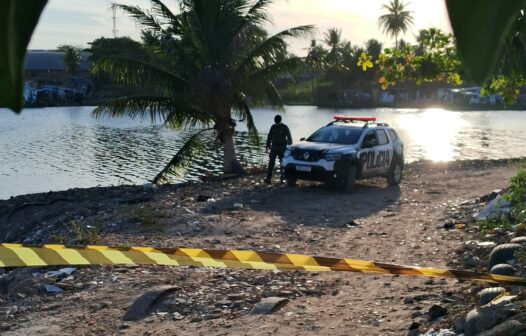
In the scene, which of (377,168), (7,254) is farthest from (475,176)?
(7,254)

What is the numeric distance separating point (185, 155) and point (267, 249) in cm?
1211

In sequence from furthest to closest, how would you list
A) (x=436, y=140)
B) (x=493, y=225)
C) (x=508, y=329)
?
(x=436, y=140) → (x=493, y=225) → (x=508, y=329)

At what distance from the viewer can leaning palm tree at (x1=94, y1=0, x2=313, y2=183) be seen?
20156 mm

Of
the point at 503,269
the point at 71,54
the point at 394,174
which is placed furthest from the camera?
the point at 394,174

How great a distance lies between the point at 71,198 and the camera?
19.0 metres

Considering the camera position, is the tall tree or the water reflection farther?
the water reflection

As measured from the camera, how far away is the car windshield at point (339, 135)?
1716 cm

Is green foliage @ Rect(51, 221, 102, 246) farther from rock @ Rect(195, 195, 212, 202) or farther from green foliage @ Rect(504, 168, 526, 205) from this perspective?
green foliage @ Rect(504, 168, 526, 205)

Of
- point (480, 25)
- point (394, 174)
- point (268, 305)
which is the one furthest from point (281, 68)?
point (480, 25)

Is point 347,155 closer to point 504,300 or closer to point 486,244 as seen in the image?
point 486,244

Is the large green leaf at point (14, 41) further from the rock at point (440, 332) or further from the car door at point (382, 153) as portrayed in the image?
the car door at point (382, 153)

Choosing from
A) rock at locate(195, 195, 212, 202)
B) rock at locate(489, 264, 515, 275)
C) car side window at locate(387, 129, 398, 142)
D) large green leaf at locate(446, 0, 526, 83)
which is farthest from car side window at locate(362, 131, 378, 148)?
Result: large green leaf at locate(446, 0, 526, 83)

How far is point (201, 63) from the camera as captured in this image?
69.5ft

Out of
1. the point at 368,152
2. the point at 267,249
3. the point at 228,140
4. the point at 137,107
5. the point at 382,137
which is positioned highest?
the point at 137,107
